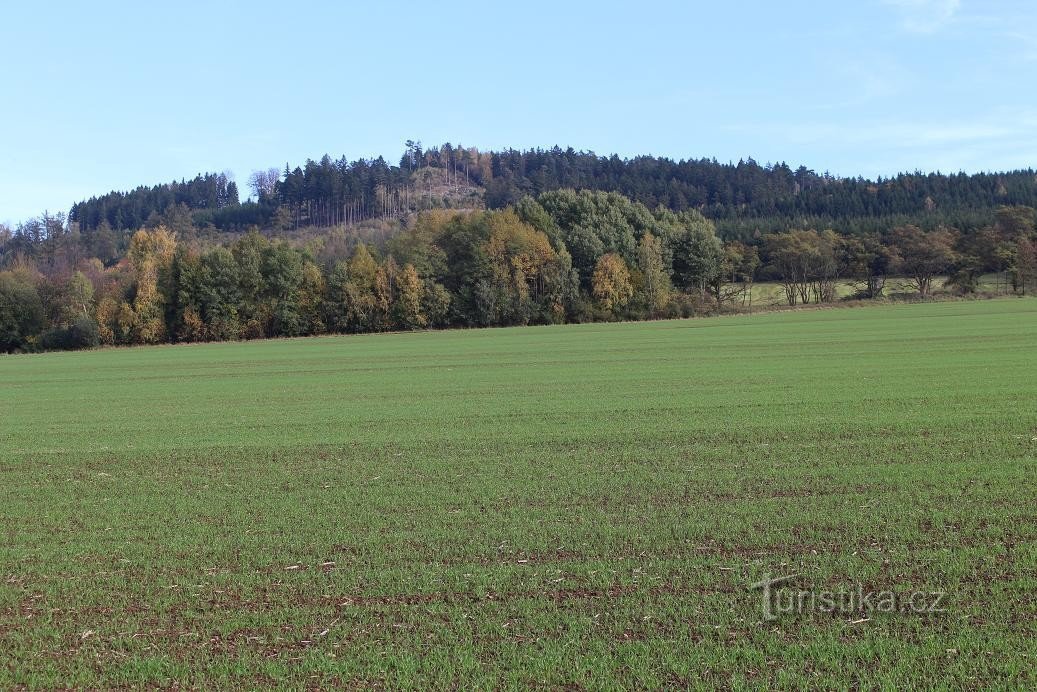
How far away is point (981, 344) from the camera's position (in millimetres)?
42781

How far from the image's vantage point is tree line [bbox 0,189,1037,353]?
99000 mm

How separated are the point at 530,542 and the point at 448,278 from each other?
326 ft

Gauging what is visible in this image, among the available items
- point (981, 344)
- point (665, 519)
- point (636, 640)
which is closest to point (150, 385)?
point (665, 519)

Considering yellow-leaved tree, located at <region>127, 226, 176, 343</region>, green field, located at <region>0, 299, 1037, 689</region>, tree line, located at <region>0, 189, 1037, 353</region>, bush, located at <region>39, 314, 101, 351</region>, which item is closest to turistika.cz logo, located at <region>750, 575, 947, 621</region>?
green field, located at <region>0, 299, 1037, 689</region>

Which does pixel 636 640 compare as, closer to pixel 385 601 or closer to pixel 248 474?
pixel 385 601

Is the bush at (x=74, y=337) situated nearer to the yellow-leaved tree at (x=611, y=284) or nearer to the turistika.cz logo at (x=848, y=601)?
the yellow-leaved tree at (x=611, y=284)

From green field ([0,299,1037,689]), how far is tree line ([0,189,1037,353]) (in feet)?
256

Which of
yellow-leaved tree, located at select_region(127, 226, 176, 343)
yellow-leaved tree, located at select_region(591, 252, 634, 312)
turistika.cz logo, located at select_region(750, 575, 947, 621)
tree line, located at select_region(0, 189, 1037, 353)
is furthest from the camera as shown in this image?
yellow-leaved tree, located at select_region(591, 252, 634, 312)

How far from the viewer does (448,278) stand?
10881 cm

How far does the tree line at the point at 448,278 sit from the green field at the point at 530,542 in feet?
256

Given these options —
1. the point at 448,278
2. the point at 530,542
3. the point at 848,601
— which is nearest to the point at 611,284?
the point at 448,278

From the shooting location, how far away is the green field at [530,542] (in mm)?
7234

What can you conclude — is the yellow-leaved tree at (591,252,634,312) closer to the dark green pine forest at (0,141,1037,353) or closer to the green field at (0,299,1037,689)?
the dark green pine forest at (0,141,1037,353)

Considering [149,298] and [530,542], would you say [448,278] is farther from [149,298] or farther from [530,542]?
[530,542]
